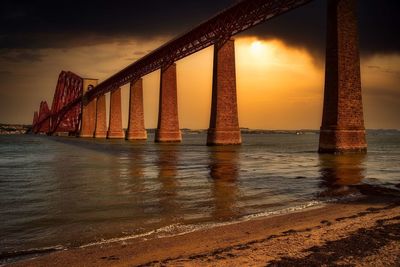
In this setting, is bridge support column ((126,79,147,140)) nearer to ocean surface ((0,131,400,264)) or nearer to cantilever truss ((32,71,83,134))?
cantilever truss ((32,71,83,134))

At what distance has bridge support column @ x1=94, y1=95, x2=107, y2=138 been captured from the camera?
68500 millimetres

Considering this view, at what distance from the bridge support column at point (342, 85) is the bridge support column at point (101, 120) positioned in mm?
53935

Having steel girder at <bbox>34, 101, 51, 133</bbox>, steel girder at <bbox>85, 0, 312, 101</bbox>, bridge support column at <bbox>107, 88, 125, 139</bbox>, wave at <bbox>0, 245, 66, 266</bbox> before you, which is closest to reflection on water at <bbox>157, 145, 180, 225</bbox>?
wave at <bbox>0, 245, 66, 266</bbox>

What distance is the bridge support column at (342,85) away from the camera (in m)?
19.4

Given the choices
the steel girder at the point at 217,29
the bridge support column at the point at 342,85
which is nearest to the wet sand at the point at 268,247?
the bridge support column at the point at 342,85

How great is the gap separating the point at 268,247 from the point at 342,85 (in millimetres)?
17784

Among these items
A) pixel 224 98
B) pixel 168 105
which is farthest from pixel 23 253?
pixel 168 105

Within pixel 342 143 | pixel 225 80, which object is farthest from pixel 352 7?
pixel 225 80

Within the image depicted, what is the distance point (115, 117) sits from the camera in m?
61.0

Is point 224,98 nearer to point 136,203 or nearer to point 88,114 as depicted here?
point 136,203

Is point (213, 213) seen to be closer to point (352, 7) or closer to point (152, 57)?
point (352, 7)

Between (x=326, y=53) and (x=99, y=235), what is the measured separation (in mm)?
18766

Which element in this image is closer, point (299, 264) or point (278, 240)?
point (299, 264)

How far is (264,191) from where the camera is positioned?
7.93 meters
